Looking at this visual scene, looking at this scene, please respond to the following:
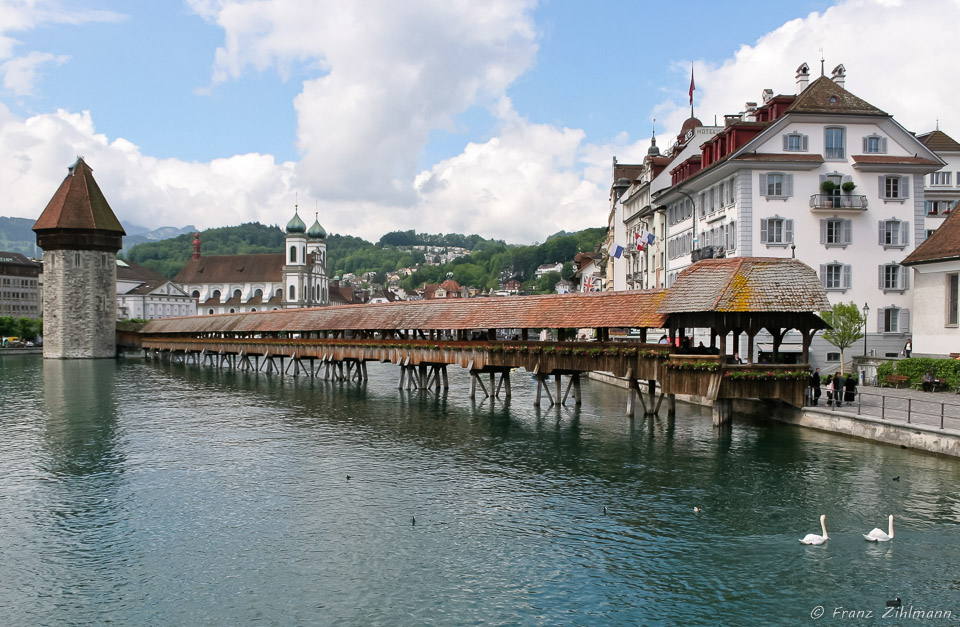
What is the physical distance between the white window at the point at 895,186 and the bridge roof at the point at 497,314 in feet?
49.1

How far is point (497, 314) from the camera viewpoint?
35344mm

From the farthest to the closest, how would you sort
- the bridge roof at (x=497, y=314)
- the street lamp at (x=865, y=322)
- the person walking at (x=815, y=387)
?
1. the street lamp at (x=865, y=322)
2. the bridge roof at (x=497, y=314)
3. the person walking at (x=815, y=387)

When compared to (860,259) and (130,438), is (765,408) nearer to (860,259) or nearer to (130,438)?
(860,259)

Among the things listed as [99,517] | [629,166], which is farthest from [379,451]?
[629,166]

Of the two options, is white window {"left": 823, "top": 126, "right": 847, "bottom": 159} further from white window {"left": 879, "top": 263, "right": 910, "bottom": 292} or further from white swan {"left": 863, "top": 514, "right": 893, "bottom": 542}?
white swan {"left": 863, "top": 514, "right": 893, "bottom": 542}

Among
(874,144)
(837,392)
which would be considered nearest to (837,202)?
(874,144)

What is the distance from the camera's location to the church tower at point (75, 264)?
81.8 metres

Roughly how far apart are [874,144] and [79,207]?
75.0 m

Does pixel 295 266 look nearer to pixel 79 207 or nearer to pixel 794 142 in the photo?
pixel 79 207

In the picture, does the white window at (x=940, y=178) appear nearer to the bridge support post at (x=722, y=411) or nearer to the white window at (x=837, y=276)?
the white window at (x=837, y=276)

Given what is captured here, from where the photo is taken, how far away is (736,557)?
14.1m

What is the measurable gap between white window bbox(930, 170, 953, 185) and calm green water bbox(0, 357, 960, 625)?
111 feet

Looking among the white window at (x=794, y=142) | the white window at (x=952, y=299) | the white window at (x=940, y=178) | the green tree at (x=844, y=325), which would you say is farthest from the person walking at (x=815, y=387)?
the white window at (x=940, y=178)

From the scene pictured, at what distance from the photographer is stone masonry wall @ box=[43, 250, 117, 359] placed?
8206cm
